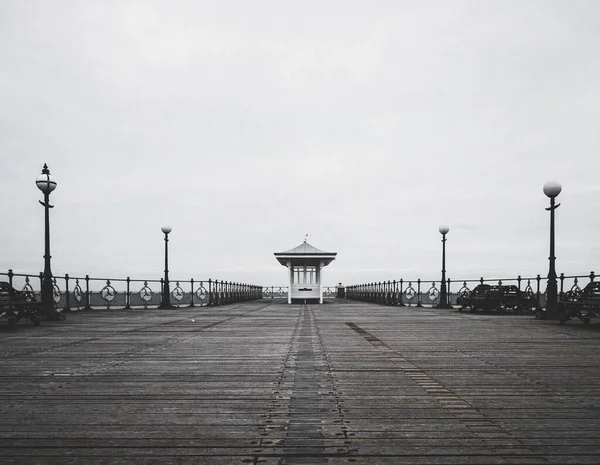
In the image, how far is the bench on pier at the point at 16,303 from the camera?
40.9 feet

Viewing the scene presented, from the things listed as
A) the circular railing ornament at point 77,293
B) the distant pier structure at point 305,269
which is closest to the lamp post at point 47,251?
the circular railing ornament at point 77,293

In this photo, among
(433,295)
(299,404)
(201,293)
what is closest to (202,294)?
(201,293)

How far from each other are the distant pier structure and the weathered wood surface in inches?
963

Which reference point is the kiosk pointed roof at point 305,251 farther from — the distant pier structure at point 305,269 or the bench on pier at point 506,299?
the bench on pier at point 506,299

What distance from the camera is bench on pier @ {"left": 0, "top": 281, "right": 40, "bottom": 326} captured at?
1246 centimetres

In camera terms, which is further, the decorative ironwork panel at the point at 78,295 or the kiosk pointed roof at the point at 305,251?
the kiosk pointed roof at the point at 305,251

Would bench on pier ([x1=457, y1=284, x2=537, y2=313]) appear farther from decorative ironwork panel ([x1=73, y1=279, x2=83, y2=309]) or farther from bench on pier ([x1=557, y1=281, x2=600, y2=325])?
decorative ironwork panel ([x1=73, y1=279, x2=83, y2=309])

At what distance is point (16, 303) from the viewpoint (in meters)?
12.5

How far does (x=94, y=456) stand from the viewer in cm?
320

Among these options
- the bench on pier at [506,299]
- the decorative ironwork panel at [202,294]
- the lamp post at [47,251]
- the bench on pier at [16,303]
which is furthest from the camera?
the decorative ironwork panel at [202,294]

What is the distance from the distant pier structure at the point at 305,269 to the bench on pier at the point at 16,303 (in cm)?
2024

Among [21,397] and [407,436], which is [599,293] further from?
[21,397]

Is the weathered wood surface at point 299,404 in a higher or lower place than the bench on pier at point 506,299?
higher

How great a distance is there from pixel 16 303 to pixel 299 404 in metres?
10.5
